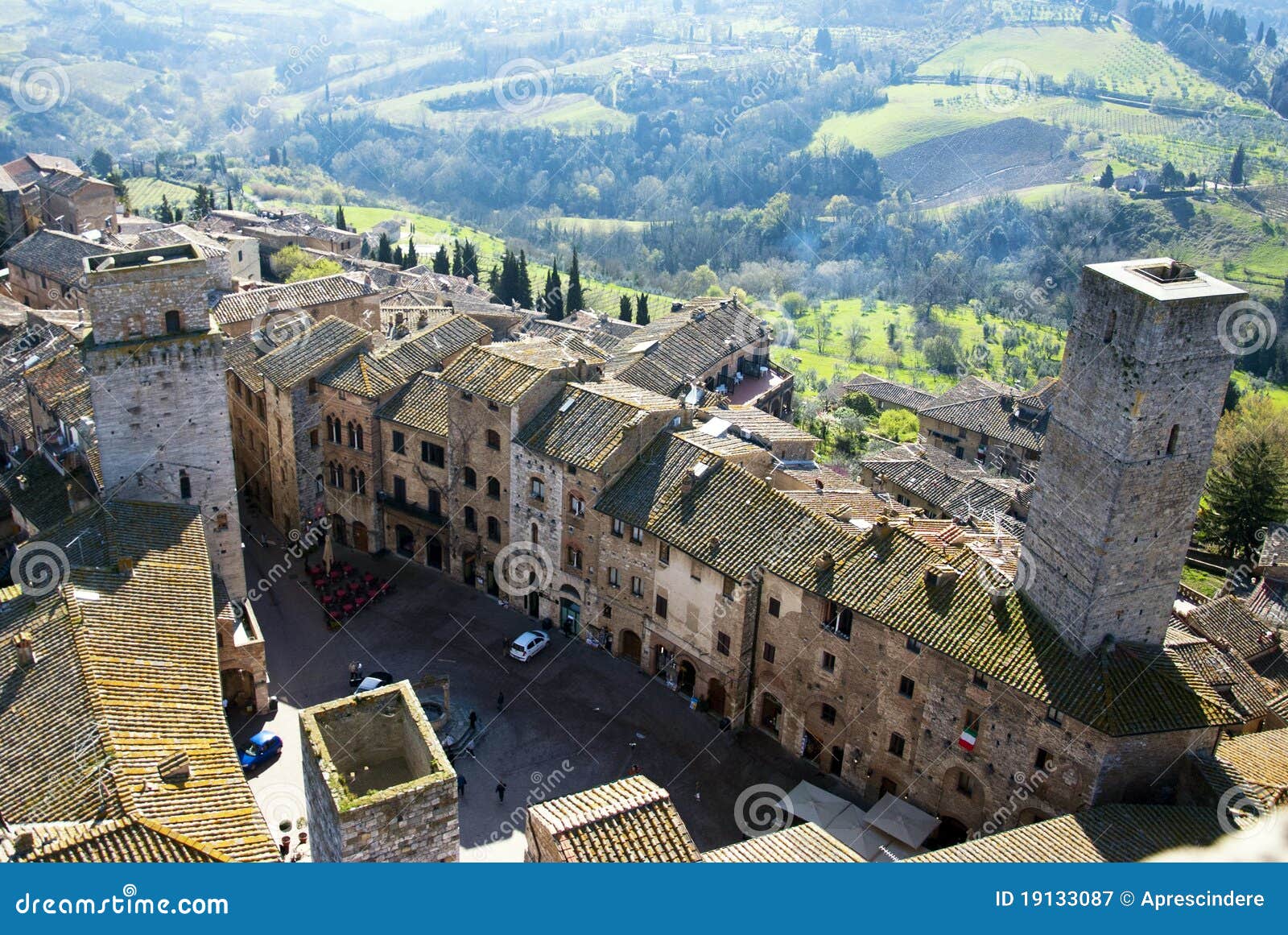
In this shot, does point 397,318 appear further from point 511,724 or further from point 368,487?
point 511,724

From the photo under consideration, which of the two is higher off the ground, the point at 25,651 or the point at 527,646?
the point at 25,651

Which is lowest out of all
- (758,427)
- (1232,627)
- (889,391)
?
(889,391)

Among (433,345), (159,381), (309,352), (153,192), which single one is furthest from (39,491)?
(153,192)

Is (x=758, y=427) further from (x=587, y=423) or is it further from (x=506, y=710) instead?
(x=506, y=710)

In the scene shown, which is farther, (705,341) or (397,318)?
(397,318)

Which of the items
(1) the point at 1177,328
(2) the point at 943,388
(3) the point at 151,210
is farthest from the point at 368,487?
(3) the point at 151,210

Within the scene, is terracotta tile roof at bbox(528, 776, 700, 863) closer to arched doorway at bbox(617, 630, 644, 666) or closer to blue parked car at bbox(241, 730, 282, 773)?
blue parked car at bbox(241, 730, 282, 773)

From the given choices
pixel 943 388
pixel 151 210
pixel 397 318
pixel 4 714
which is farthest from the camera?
pixel 151 210
